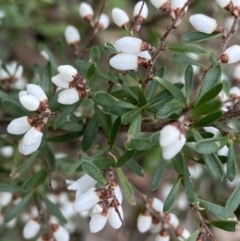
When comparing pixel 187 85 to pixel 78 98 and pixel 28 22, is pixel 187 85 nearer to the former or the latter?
pixel 78 98

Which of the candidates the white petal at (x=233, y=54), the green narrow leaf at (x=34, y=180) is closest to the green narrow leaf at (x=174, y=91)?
the white petal at (x=233, y=54)

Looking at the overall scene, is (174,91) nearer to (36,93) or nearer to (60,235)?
(36,93)

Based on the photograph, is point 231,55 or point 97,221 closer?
point 97,221

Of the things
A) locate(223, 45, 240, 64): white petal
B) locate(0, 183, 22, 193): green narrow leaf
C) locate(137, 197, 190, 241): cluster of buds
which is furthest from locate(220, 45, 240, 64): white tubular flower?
locate(0, 183, 22, 193): green narrow leaf

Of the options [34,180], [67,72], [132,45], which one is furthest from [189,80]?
[34,180]

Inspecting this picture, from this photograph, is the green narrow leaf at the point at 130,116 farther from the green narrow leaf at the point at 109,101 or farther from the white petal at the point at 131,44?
the white petal at the point at 131,44
